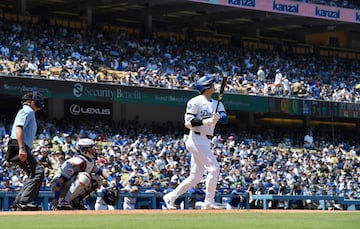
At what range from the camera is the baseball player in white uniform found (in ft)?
41.1

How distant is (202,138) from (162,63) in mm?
23208

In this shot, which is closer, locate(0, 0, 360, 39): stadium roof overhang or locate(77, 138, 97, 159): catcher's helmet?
locate(77, 138, 97, 159): catcher's helmet

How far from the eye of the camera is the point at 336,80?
139 ft

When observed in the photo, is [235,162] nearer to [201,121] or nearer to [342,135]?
[342,135]

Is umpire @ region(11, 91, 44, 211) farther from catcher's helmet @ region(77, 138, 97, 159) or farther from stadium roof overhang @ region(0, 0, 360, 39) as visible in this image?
stadium roof overhang @ region(0, 0, 360, 39)

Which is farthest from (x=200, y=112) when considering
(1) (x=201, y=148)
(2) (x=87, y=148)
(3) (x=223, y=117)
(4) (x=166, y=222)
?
(4) (x=166, y=222)

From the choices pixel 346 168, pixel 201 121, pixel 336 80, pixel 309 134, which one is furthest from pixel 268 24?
pixel 201 121

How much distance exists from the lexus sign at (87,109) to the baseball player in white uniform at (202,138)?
21010 millimetres

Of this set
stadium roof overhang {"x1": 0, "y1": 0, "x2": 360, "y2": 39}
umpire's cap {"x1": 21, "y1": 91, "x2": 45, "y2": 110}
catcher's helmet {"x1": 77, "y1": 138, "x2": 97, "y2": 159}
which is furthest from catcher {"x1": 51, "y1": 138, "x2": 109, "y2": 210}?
stadium roof overhang {"x1": 0, "y1": 0, "x2": 360, "y2": 39}

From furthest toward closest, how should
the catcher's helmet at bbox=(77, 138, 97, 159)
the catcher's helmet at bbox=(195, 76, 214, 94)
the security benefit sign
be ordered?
the security benefit sign
the catcher's helmet at bbox=(195, 76, 214, 94)
the catcher's helmet at bbox=(77, 138, 97, 159)

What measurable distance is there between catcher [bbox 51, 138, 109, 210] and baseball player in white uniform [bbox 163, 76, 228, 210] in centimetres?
127

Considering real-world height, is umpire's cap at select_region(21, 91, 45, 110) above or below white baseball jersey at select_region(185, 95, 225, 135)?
above

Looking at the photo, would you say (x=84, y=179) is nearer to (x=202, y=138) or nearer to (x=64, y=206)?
(x=64, y=206)

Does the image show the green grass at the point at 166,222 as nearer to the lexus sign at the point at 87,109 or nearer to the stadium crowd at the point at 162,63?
the stadium crowd at the point at 162,63
